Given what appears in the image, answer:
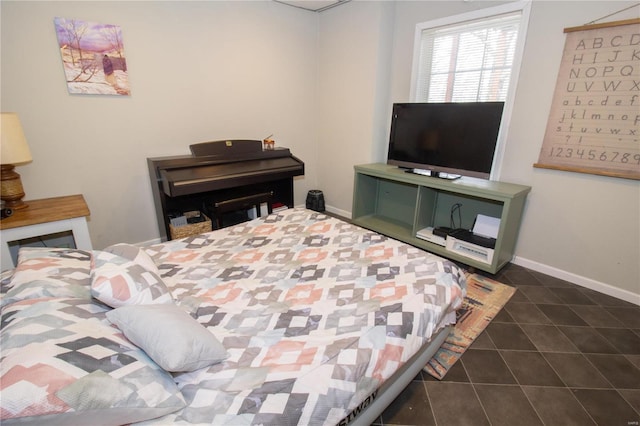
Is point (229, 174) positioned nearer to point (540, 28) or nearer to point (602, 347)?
point (540, 28)

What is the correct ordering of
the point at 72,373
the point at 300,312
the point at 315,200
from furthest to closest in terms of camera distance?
the point at 315,200 → the point at 300,312 → the point at 72,373

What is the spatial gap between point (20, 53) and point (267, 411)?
2985 millimetres

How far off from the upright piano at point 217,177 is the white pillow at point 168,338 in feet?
5.58

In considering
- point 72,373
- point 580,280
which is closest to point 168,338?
point 72,373

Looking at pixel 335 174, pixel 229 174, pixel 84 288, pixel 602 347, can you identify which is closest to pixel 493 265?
pixel 602 347

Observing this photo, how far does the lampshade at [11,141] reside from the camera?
76.3 inches

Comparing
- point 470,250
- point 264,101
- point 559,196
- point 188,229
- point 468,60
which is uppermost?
point 468,60

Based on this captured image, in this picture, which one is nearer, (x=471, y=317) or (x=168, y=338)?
(x=168, y=338)

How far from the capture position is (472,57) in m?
2.81

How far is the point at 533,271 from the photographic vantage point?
2.68 m

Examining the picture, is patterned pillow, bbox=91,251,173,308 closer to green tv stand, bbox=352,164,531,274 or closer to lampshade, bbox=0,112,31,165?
lampshade, bbox=0,112,31,165

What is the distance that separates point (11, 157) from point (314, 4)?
3205 mm

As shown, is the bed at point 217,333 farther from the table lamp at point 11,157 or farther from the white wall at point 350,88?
the white wall at point 350,88

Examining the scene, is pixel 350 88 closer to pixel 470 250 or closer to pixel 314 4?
pixel 314 4
